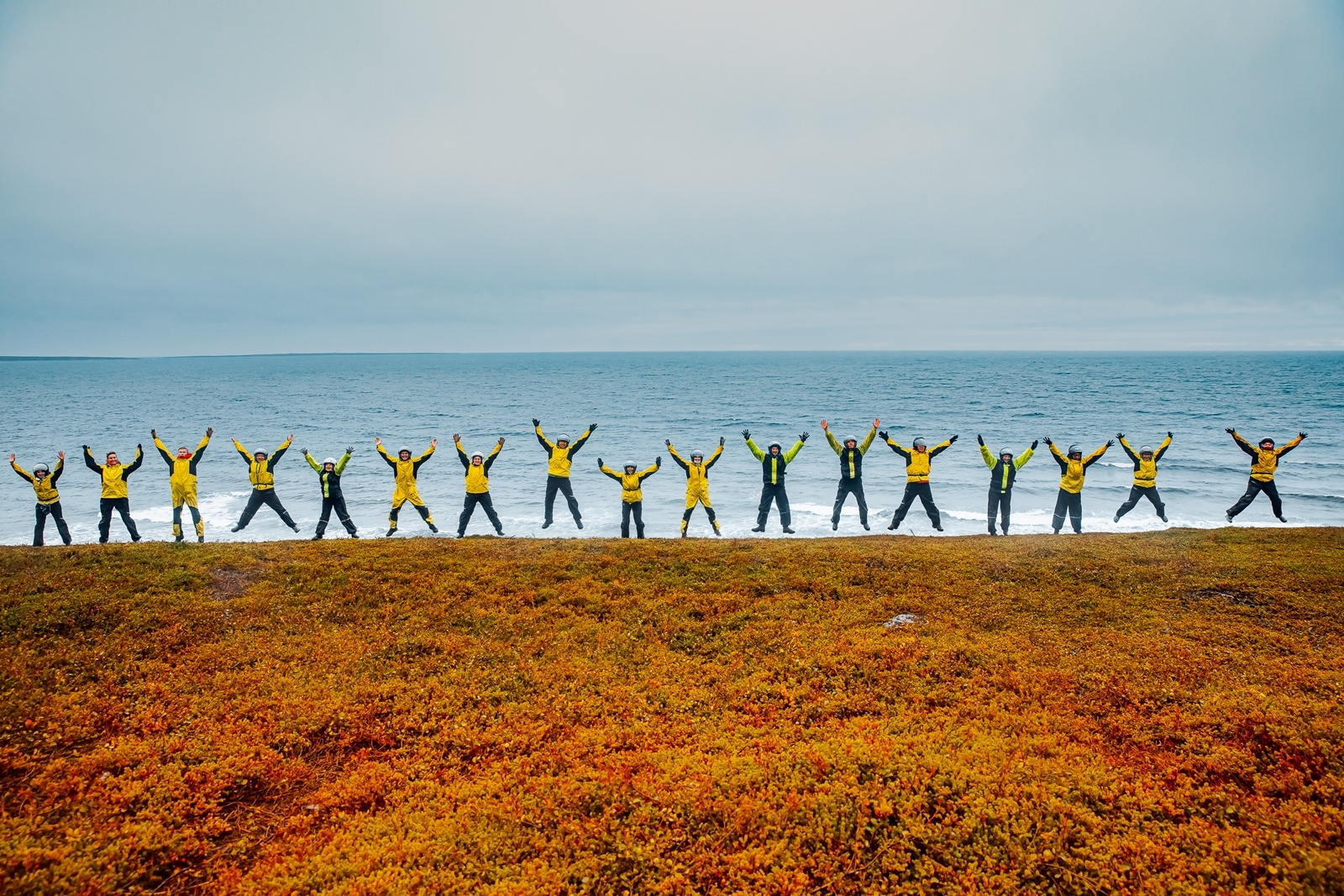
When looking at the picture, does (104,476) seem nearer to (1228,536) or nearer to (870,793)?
(870,793)

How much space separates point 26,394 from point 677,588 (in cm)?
14303

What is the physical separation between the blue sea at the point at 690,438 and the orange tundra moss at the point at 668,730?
10.7 meters

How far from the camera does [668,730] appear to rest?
728 centimetres

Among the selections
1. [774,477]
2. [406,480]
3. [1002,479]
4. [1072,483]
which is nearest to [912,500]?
[1002,479]

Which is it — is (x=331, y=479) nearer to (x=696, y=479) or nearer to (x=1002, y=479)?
(x=696, y=479)

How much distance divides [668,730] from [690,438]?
154 ft

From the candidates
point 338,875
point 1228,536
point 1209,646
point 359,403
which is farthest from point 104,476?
point 359,403

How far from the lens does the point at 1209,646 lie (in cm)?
892

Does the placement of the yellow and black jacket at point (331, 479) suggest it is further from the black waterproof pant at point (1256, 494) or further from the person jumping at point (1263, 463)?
the black waterproof pant at point (1256, 494)

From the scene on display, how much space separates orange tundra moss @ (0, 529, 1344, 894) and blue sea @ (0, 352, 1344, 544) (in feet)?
35.2

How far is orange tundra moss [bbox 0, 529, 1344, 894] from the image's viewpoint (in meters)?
5.28

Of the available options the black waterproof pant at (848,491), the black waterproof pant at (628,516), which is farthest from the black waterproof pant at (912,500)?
the black waterproof pant at (628,516)

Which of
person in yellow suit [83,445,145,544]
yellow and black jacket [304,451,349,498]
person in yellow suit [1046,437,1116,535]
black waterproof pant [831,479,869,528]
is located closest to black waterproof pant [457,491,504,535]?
yellow and black jacket [304,451,349,498]

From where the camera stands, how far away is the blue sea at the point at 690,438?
1017 inches
